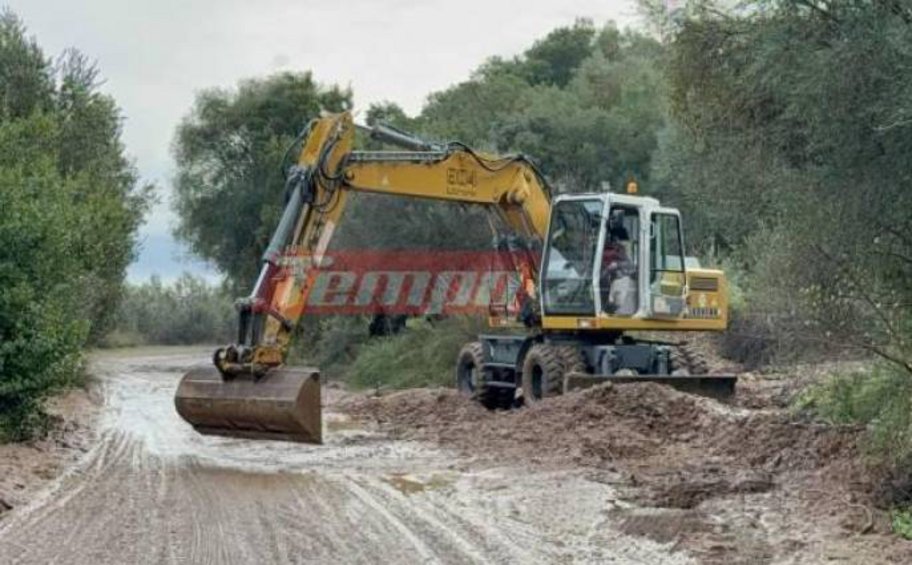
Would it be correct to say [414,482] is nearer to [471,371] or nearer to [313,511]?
[313,511]

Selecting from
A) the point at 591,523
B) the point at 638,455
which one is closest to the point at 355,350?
the point at 638,455

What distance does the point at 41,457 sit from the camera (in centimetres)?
1258

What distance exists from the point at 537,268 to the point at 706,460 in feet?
22.8

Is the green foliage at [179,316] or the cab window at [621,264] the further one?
the green foliage at [179,316]

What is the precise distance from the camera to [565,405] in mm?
14305

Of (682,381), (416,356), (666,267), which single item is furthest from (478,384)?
(416,356)

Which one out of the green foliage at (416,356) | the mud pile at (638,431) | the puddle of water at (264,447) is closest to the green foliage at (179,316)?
the green foliage at (416,356)

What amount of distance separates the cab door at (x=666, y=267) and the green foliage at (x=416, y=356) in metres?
9.58

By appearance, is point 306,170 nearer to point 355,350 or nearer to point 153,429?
point 153,429

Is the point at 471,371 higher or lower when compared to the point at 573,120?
lower

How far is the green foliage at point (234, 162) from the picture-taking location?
4062 centimetres

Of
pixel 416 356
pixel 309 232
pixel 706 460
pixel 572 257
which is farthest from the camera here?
pixel 416 356

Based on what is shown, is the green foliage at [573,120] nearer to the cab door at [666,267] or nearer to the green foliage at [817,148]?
the cab door at [666,267]

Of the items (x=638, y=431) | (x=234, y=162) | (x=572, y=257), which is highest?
(x=234, y=162)
